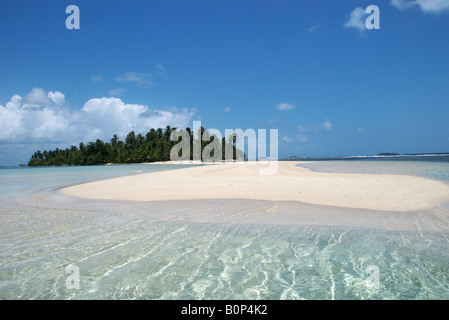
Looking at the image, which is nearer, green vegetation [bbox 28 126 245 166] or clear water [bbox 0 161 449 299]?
clear water [bbox 0 161 449 299]

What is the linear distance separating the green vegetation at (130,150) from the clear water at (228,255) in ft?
276

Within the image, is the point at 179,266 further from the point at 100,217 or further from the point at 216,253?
the point at 100,217

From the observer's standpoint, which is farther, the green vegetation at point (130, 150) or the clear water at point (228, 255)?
the green vegetation at point (130, 150)

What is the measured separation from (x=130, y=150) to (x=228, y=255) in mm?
95961

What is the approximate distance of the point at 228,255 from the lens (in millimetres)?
4289

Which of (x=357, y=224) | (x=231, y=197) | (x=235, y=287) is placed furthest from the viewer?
(x=231, y=197)

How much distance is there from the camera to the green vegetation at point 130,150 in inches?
3521

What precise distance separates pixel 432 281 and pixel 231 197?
702cm

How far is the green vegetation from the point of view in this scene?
89438mm

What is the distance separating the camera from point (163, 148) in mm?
90500

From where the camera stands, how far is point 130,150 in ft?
307

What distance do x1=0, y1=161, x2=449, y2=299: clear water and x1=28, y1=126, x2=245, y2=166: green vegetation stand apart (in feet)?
276

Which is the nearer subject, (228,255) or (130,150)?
(228,255)
